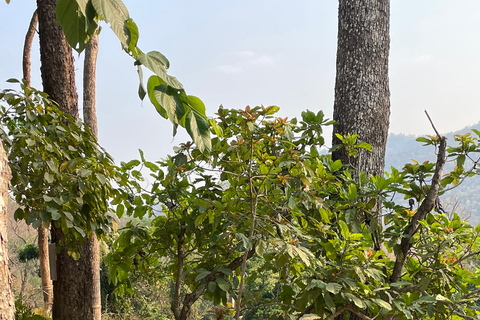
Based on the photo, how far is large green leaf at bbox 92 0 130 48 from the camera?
598 millimetres

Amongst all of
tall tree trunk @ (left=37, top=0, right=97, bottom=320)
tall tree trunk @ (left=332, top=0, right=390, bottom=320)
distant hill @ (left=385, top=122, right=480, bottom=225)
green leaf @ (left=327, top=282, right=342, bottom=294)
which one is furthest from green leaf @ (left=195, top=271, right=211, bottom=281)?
distant hill @ (left=385, top=122, right=480, bottom=225)

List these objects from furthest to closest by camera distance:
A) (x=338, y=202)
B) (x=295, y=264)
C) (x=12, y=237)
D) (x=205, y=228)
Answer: (x=12, y=237)
(x=205, y=228)
(x=338, y=202)
(x=295, y=264)

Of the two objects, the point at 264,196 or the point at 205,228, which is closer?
the point at 264,196

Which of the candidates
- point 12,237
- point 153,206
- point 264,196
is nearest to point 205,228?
point 153,206

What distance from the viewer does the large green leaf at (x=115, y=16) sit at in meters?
0.60

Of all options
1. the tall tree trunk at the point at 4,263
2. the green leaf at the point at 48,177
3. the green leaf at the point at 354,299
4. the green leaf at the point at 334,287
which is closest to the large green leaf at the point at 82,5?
the tall tree trunk at the point at 4,263

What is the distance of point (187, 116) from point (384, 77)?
6.97ft

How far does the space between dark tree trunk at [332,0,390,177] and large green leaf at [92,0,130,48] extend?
1.92m

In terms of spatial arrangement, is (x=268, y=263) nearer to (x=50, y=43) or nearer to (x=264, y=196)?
(x=264, y=196)

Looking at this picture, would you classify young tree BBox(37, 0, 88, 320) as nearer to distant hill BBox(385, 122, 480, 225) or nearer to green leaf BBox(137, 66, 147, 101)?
green leaf BBox(137, 66, 147, 101)

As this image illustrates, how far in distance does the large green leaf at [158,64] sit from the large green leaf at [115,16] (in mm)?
31

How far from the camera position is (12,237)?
55.6 ft

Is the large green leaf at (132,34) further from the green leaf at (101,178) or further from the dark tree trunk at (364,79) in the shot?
the dark tree trunk at (364,79)

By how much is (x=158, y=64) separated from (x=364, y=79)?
6.69ft
